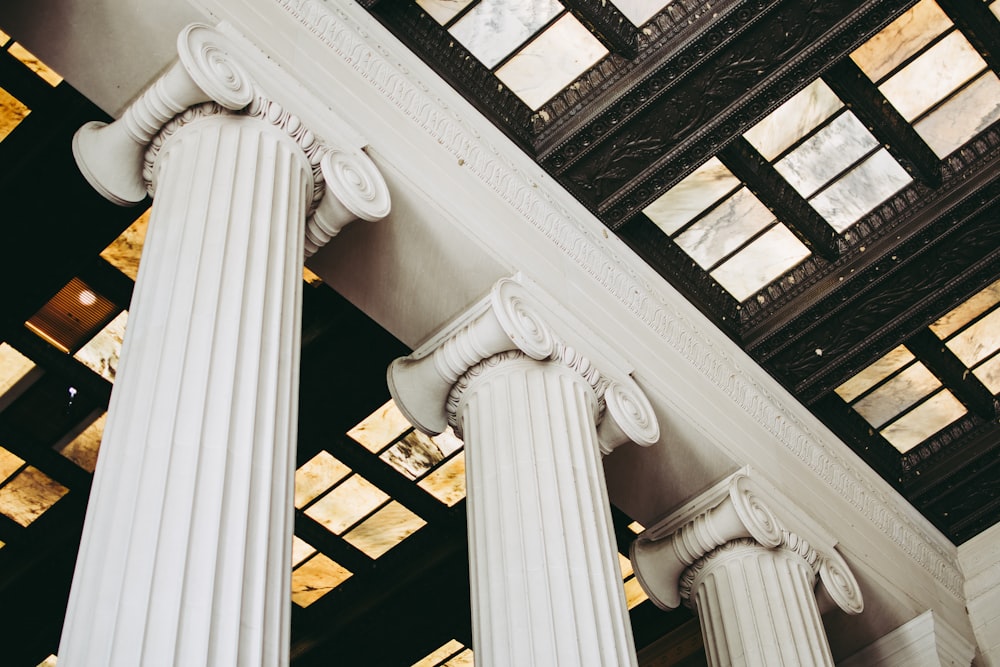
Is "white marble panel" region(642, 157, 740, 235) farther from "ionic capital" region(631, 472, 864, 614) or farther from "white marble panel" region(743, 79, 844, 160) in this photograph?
"ionic capital" region(631, 472, 864, 614)

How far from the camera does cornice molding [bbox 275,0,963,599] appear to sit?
8.20 metres

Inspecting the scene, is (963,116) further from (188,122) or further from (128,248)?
(128,248)

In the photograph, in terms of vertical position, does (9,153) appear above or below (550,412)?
above

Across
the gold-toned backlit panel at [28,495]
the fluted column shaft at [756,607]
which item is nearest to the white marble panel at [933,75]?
the fluted column shaft at [756,607]

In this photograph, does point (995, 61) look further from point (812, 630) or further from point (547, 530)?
point (547, 530)

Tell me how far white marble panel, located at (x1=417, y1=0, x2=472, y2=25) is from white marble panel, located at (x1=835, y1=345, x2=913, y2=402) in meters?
5.68

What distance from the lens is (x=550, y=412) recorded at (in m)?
7.70

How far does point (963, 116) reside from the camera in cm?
1013

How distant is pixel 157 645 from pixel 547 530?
10.5ft

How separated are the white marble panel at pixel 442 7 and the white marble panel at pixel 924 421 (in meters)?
6.66

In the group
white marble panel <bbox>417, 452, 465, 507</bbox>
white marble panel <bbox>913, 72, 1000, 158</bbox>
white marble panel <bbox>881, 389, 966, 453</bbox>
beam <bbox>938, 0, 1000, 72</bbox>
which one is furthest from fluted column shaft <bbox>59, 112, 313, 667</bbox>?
white marble panel <bbox>881, 389, 966, 453</bbox>

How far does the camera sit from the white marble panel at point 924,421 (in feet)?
40.1

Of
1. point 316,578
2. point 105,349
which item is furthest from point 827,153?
point 316,578

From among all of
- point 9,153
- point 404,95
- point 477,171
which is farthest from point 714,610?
point 9,153
